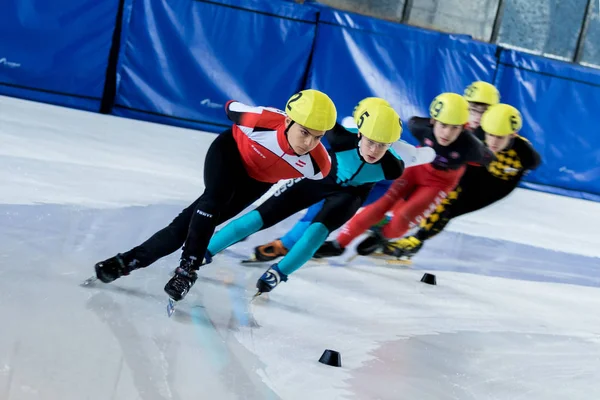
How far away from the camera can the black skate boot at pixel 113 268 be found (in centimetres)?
364

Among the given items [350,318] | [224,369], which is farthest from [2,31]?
[224,369]

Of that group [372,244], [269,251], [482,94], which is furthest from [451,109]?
[269,251]

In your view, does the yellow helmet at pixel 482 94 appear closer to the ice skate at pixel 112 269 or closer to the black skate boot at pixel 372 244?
the black skate boot at pixel 372 244

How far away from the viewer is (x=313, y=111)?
3.72 meters

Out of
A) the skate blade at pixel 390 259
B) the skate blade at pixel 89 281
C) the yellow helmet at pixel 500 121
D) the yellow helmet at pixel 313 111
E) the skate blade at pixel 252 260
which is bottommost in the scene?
the skate blade at pixel 390 259

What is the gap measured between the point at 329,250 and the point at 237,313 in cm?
164

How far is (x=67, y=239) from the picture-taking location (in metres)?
4.35

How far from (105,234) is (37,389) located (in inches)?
85.5

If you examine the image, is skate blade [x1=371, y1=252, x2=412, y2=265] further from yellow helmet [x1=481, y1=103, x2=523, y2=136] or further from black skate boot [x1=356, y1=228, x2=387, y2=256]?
yellow helmet [x1=481, y1=103, x2=523, y2=136]

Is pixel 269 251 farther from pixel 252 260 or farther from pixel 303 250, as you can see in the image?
pixel 303 250

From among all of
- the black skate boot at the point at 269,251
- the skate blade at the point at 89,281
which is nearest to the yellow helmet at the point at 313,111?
the skate blade at the point at 89,281

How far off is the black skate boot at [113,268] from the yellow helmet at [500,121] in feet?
9.94

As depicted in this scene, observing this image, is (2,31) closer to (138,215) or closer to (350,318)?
(138,215)

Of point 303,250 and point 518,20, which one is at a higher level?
point 518,20
